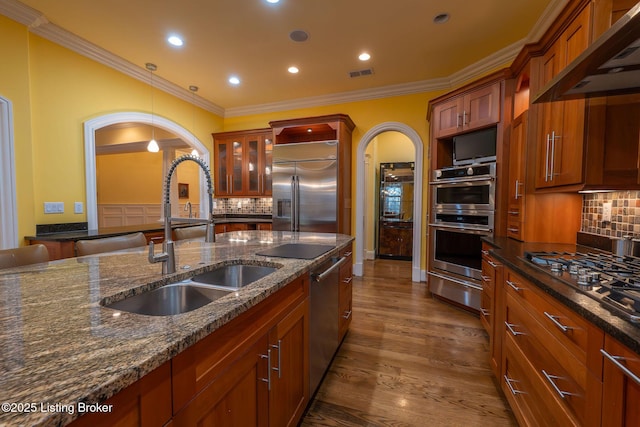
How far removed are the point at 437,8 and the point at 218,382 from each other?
3.26 m

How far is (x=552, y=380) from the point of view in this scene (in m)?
1.10

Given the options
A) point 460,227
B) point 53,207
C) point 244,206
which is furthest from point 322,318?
point 244,206

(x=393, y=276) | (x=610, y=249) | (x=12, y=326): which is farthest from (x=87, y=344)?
(x=393, y=276)

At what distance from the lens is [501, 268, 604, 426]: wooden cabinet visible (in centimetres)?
89

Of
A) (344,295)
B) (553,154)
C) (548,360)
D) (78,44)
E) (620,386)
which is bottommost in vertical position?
(344,295)

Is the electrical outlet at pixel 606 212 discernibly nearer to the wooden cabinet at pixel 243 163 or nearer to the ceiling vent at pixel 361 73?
the ceiling vent at pixel 361 73

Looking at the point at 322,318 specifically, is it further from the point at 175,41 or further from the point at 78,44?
the point at 78,44

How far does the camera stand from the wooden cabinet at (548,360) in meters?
0.89

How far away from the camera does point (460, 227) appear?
9.96 feet

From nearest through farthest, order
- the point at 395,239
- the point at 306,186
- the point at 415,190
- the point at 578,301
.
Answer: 1. the point at 578,301
2. the point at 415,190
3. the point at 306,186
4. the point at 395,239

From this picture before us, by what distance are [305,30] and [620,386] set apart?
334cm

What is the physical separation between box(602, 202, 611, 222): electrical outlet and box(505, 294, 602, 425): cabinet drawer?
937 mm

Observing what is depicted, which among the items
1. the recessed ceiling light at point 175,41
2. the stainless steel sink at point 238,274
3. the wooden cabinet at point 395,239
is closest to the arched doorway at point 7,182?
the recessed ceiling light at point 175,41

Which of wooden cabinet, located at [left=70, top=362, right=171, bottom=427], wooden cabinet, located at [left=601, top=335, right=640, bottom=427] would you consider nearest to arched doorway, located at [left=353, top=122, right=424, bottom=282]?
wooden cabinet, located at [left=601, top=335, right=640, bottom=427]
